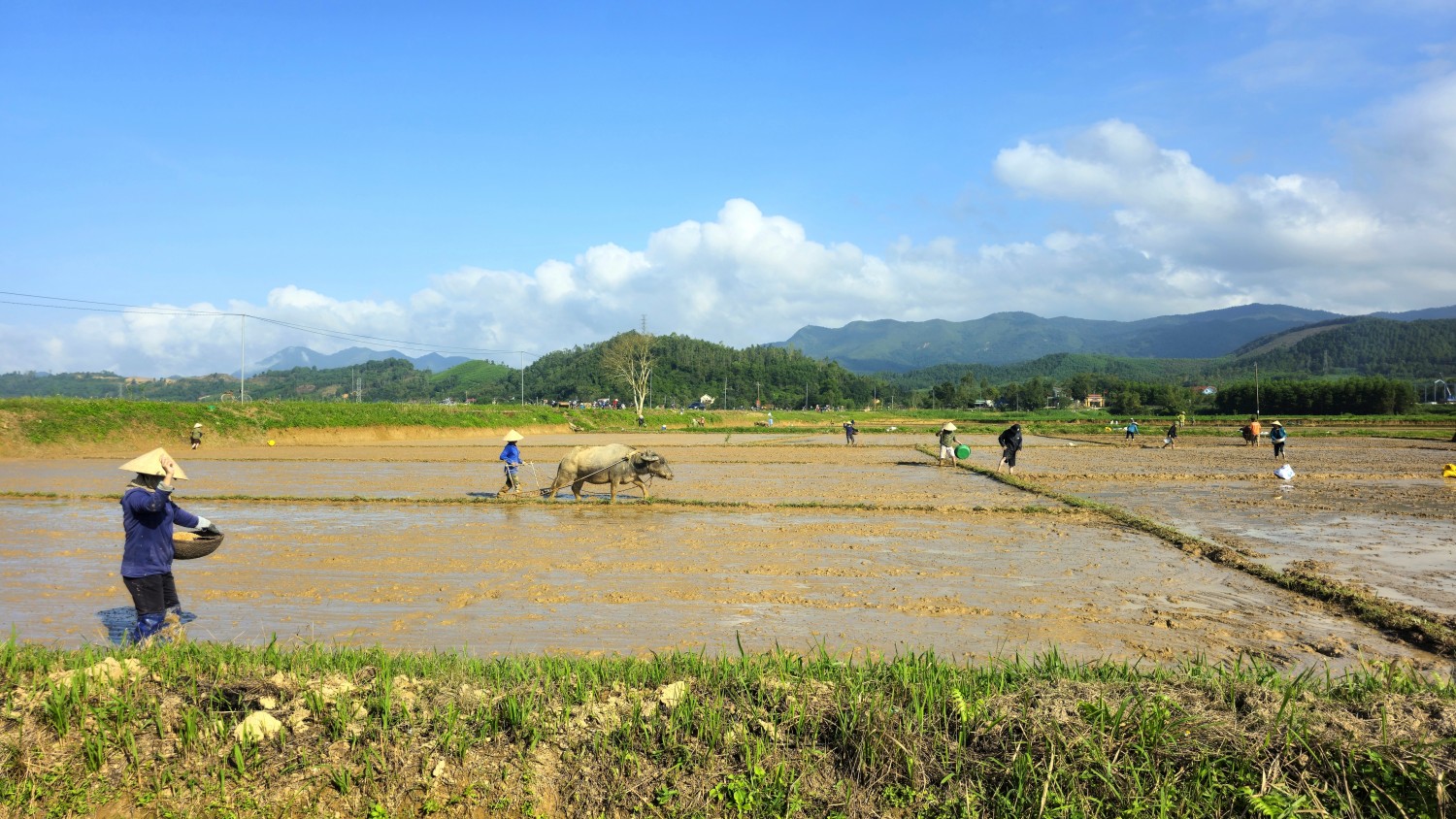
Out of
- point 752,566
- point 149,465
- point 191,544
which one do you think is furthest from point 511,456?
point 149,465

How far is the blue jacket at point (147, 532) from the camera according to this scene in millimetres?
7477

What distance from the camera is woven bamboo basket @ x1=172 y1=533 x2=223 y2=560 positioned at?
820 cm

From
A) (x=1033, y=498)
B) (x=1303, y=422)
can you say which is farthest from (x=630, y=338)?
(x=1033, y=498)

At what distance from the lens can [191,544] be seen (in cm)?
829

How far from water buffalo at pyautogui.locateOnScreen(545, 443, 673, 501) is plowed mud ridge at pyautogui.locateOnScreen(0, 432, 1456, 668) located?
57 cm

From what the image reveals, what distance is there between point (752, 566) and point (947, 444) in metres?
20.6

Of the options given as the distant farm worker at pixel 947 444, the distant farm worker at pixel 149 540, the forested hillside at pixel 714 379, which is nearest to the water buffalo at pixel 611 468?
the distant farm worker at pixel 149 540

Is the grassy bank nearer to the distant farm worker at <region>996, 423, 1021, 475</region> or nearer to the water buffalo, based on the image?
the water buffalo

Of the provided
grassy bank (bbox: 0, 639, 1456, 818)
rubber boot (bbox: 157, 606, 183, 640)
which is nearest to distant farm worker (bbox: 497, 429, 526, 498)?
rubber boot (bbox: 157, 606, 183, 640)

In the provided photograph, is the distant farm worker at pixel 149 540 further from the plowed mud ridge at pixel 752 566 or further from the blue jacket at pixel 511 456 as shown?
the blue jacket at pixel 511 456

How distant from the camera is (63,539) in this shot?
1334 cm

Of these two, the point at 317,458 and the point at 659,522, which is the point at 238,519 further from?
the point at 317,458

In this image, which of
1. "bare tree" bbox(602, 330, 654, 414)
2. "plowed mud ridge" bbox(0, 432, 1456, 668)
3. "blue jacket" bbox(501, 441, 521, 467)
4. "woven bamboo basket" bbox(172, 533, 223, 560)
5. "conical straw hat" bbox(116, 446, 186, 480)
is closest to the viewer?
"conical straw hat" bbox(116, 446, 186, 480)

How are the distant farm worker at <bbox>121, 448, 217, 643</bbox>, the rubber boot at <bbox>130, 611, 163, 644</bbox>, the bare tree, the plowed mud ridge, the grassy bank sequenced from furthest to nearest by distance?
the bare tree
the plowed mud ridge
the rubber boot at <bbox>130, 611, 163, 644</bbox>
the distant farm worker at <bbox>121, 448, 217, 643</bbox>
the grassy bank
